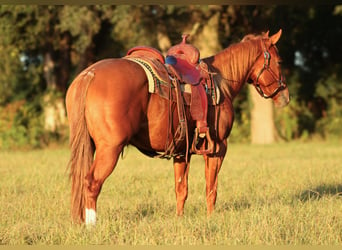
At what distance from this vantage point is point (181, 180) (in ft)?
25.2

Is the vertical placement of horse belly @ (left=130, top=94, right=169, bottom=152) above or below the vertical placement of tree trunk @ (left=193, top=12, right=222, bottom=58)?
below

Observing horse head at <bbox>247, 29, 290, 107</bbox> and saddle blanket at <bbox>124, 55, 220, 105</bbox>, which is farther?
horse head at <bbox>247, 29, 290, 107</bbox>

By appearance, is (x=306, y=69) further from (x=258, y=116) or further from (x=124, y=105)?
(x=124, y=105)

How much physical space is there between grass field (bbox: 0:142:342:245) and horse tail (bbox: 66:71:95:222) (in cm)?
25

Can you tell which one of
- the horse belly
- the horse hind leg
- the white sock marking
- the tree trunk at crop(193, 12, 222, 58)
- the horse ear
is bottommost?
the white sock marking

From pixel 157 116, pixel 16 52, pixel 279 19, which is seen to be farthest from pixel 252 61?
pixel 16 52

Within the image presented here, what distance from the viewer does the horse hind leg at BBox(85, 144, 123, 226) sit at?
6105 mm

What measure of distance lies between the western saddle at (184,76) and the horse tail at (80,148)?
72 centimetres

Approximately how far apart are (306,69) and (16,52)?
11.4 metres

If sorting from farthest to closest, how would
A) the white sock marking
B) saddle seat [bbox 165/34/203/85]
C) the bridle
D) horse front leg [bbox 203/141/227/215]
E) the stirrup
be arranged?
the bridle < horse front leg [bbox 203/141/227/215] < the stirrup < saddle seat [bbox 165/34/203/85] < the white sock marking

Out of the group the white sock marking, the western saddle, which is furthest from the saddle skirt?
the white sock marking

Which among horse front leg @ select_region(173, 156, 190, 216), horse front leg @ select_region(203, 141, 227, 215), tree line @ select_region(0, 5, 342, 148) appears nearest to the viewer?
horse front leg @ select_region(203, 141, 227, 215)

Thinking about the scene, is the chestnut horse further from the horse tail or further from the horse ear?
the horse ear

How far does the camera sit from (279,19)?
2225cm
